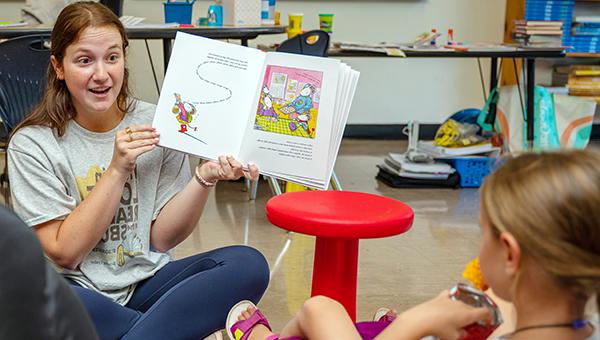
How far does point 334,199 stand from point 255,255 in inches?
8.8

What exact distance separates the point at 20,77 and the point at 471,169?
2.27 metres

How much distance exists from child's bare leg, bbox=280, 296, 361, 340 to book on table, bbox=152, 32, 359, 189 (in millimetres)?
281

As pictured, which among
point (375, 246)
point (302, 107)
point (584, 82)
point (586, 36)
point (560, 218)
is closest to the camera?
point (560, 218)

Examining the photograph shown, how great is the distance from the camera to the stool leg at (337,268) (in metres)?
1.74

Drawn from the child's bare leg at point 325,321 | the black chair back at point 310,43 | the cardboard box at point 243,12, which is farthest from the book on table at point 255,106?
the cardboard box at point 243,12

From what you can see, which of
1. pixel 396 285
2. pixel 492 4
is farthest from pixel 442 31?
pixel 396 285

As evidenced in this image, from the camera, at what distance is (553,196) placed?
3.29 ft

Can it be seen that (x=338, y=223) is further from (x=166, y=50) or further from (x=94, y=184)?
(x=166, y=50)

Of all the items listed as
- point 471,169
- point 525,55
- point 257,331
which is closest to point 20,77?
point 257,331

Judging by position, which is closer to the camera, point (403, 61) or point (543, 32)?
point (543, 32)

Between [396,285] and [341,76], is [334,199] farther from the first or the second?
[396,285]

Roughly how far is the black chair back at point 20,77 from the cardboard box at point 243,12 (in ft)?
3.99

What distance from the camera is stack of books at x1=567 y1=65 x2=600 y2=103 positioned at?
4.48 meters

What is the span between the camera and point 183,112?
5.54 feet
